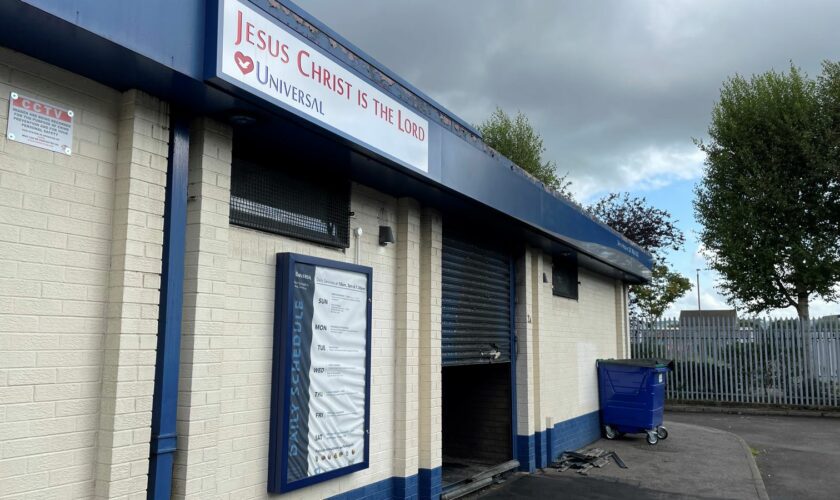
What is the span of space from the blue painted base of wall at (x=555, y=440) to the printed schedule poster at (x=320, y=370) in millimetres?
3896

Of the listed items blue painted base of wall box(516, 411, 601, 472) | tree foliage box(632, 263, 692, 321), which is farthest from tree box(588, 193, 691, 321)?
blue painted base of wall box(516, 411, 601, 472)

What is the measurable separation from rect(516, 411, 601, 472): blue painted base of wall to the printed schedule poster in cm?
390

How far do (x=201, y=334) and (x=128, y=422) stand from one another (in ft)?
2.39

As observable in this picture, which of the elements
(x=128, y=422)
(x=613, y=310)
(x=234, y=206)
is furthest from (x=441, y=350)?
(x=613, y=310)

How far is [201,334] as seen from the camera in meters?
4.29

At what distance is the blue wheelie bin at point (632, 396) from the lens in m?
11.9

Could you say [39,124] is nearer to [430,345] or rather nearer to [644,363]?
[430,345]

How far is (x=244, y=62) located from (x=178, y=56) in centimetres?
42

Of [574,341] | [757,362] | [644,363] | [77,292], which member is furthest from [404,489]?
[757,362]

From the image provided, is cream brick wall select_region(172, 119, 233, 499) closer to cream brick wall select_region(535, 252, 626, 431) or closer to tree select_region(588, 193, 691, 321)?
cream brick wall select_region(535, 252, 626, 431)

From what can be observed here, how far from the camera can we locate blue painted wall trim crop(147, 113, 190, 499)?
397 centimetres

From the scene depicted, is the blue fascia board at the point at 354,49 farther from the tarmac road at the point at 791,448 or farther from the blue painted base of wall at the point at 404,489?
the tarmac road at the point at 791,448

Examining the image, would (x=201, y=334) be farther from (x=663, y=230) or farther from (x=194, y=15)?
(x=663, y=230)

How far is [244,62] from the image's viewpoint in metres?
3.96
